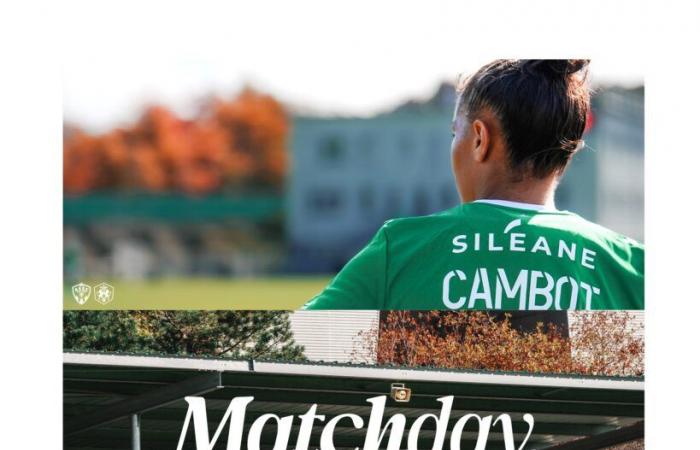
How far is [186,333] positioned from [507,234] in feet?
4.88

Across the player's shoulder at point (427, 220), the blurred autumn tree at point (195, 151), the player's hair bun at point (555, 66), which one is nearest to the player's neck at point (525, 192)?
the player's shoulder at point (427, 220)

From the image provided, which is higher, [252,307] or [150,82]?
[150,82]

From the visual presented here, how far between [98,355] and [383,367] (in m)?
1.27

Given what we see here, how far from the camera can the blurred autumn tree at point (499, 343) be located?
5.50 m

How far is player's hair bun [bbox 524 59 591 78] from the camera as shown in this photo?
545 cm

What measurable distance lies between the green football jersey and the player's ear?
0.22 metres

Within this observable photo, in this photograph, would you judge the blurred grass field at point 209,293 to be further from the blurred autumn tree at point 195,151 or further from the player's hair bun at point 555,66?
the player's hair bun at point 555,66

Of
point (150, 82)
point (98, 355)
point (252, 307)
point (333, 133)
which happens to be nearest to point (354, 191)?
point (333, 133)

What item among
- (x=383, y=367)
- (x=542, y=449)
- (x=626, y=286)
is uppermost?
(x=626, y=286)

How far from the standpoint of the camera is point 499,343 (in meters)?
5.58

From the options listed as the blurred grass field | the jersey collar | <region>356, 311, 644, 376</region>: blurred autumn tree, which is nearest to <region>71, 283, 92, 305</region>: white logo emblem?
the blurred grass field

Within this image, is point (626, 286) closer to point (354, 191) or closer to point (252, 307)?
point (354, 191)
